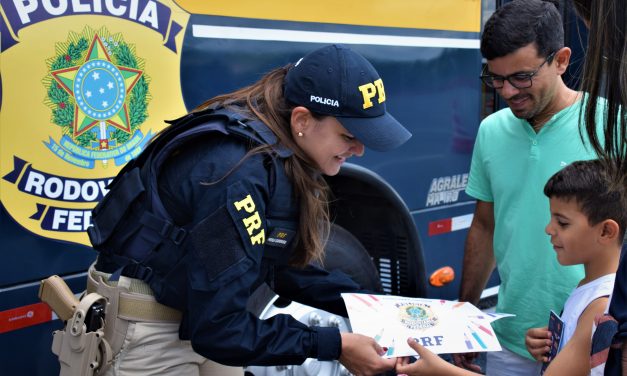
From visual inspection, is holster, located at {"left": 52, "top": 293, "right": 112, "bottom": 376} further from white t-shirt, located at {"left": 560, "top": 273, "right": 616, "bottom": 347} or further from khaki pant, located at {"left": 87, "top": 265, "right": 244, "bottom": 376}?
white t-shirt, located at {"left": 560, "top": 273, "right": 616, "bottom": 347}

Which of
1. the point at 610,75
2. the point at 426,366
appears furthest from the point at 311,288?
the point at 610,75

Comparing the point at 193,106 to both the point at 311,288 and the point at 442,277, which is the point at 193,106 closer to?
the point at 311,288

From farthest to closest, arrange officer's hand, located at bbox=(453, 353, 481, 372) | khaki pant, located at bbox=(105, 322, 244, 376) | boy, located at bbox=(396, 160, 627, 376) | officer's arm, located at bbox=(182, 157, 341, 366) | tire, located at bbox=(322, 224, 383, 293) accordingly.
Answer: tire, located at bbox=(322, 224, 383, 293)
officer's hand, located at bbox=(453, 353, 481, 372)
boy, located at bbox=(396, 160, 627, 376)
khaki pant, located at bbox=(105, 322, 244, 376)
officer's arm, located at bbox=(182, 157, 341, 366)

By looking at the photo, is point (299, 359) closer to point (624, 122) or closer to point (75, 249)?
point (75, 249)

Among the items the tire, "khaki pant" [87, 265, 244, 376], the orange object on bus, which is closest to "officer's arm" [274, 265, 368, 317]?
"khaki pant" [87, 265, 244, 376]

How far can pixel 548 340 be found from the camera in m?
2.26

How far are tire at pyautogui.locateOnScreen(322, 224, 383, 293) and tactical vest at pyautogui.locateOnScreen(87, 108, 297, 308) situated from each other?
1.38 metres

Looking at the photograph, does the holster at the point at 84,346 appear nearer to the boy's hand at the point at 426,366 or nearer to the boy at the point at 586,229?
the boy's hand at the point at 426,366

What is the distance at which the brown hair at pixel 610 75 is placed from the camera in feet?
3.58

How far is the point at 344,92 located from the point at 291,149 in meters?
0.21

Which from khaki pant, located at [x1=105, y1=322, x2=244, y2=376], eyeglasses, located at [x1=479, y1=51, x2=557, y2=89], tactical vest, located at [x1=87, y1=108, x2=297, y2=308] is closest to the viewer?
tactical vest, located at [x1=87, y1=108, x2=297, y2=308]

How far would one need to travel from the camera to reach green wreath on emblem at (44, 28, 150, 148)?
236 cm

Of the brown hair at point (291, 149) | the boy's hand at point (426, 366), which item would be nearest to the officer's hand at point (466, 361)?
the boy's hand at point (426, 366)

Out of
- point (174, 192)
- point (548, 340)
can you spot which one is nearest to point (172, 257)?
point (174, 192)
